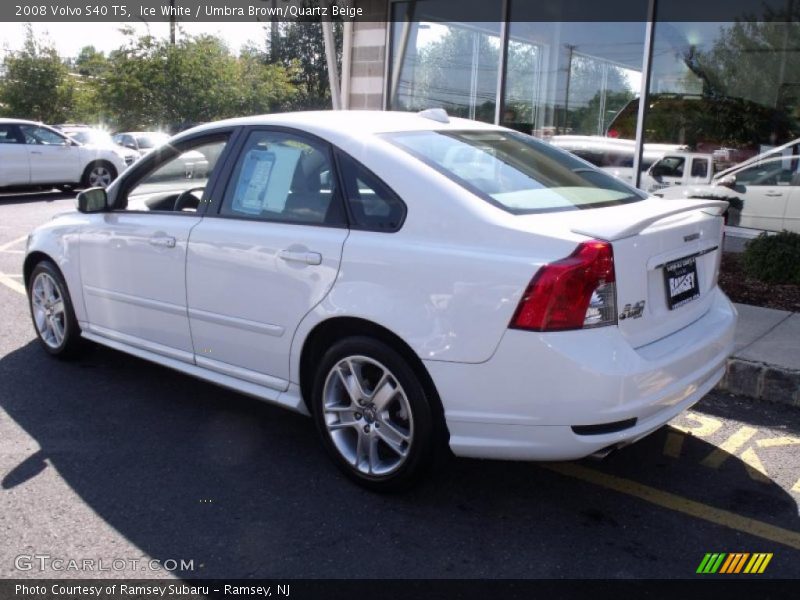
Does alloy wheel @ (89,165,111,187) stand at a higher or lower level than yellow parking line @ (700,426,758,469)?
higher

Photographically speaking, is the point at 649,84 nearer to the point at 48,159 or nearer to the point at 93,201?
the point at 93,201

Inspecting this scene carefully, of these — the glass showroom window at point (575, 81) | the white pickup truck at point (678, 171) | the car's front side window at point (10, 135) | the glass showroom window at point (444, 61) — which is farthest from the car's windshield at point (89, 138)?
the white pickup truck at point (678, 171)

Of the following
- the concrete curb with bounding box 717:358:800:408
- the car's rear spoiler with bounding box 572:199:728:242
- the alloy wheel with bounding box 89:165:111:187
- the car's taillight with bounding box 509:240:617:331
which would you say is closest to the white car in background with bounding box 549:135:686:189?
the concrete curb with bounding box 717:358:800:408

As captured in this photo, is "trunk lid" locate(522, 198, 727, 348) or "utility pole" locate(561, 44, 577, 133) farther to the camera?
"utility pole" locate(561, 44, 577, 133)

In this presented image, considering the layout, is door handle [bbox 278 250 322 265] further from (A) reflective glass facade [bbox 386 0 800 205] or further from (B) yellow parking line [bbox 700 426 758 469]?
(A) reflective glass facade [bbox 386 0 800 205]

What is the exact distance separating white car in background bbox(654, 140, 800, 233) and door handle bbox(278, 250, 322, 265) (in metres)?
6.70

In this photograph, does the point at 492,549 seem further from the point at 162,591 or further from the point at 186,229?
the point at 186,229

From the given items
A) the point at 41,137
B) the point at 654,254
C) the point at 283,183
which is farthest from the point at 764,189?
the point at 41,137

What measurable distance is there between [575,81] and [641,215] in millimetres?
7071

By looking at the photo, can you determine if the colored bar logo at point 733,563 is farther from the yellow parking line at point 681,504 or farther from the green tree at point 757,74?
the green tree at point 757,74

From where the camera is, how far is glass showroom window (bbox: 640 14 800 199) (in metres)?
8.81

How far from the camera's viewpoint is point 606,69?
31.3ft

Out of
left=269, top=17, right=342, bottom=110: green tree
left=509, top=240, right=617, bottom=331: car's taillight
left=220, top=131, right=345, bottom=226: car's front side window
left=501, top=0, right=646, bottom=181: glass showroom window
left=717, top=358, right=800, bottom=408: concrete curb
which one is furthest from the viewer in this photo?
left=269, top=17, right=342, bottom=110: green tree

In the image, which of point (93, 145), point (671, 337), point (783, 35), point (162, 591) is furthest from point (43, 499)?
point (93, 145)
